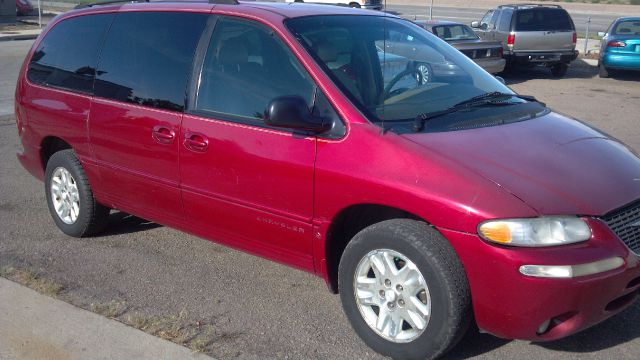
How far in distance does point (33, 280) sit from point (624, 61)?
1456cm

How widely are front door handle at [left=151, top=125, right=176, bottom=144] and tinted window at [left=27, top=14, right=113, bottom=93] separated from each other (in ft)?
3.01

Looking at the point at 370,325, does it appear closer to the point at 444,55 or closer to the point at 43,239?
the point at 444,55

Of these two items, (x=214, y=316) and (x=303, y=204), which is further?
(x=214, y=316)

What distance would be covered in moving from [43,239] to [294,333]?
2.60 m

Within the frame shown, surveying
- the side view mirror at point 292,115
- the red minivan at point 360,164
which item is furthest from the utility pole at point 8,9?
the side view mirror at point 292,115

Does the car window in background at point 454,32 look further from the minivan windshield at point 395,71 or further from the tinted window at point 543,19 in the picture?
the minivan windshield at point 395,71

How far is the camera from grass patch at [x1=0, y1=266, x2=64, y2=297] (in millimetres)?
4711

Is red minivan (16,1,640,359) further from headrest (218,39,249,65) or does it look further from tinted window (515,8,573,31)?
tinted window (515,8,573,31)

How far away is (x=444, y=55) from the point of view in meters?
5.01

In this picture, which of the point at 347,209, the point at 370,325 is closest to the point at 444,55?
the point at 347,209

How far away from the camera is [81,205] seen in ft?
18.7

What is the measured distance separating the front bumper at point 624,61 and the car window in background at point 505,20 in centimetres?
231

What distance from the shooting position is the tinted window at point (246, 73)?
14.2 ft

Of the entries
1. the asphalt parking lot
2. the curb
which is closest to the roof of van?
the asphalt parking lot
